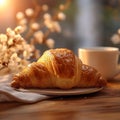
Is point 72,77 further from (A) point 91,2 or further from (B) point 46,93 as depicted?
(A) point 91,2

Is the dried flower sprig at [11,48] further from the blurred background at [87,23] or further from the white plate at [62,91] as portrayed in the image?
the blurred background at [87,23]

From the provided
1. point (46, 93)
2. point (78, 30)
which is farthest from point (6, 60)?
point (78, 30)

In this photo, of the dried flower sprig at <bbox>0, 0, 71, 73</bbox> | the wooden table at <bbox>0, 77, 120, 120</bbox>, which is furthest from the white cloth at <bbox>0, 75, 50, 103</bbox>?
the dried flower sprig at <bbox>0, 0, 71, 73</bbox>

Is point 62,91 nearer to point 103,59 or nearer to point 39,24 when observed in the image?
point 103,59

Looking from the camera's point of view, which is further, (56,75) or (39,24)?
(39,24)

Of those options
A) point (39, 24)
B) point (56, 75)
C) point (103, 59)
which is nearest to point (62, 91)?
point (56, 75)

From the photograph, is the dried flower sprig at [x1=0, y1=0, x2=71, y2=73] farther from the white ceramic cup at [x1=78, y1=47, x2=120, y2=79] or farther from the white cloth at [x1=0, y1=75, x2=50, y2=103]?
the white cloth at [x1=0, y1=75, x2=50, y2=103]

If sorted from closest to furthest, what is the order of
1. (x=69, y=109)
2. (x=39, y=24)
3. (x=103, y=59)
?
(x=69, y=109), (x=103, y=59), (x=39, y=24)
